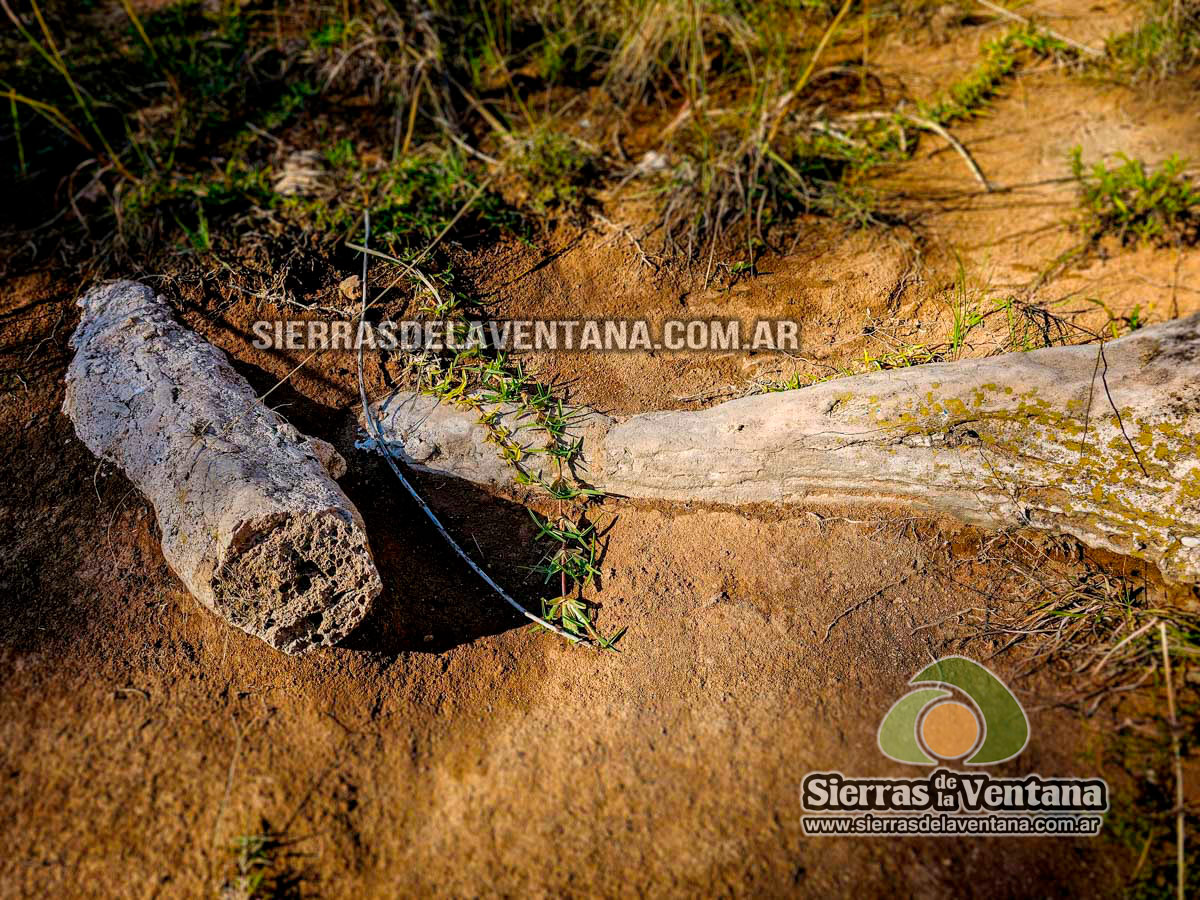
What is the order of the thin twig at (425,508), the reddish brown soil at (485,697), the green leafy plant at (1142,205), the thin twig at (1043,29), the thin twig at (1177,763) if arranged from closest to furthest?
1. the thin twig at (1177,763)
2. the reddish brown soil at (485,697)
3. the thin twig at (425,508)
4. the green leafy plant at (1142,205)
5. the thin twig at (1043,29)

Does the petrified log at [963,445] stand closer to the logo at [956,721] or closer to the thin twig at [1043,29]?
the logo at [956,721]

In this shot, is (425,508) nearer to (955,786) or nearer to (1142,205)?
(955,786)

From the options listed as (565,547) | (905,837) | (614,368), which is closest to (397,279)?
(614,368)

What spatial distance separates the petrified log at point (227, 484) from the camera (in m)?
1.85

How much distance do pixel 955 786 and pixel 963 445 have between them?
2.95ft

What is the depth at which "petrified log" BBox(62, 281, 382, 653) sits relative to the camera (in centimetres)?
185

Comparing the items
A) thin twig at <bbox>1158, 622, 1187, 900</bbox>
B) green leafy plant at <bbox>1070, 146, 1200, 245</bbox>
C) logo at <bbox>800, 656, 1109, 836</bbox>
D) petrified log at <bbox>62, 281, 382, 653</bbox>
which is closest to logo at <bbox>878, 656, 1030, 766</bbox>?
logo at <bbox>800, 656, 1109, 836</bbox>

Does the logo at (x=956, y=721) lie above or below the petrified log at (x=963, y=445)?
below

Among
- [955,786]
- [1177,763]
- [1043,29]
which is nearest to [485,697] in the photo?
[955,786]

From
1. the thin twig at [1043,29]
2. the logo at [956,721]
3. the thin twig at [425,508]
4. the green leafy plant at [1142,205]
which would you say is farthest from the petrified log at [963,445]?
the thin twig at [1043,29]

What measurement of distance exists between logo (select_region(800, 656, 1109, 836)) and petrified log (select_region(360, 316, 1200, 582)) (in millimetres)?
552

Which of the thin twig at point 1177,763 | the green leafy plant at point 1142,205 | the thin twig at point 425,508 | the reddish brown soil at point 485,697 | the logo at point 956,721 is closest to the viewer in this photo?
the thin twig at point 1177,763

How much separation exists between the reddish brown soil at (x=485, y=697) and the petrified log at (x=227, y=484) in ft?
0.56

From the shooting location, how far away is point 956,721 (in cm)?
185
